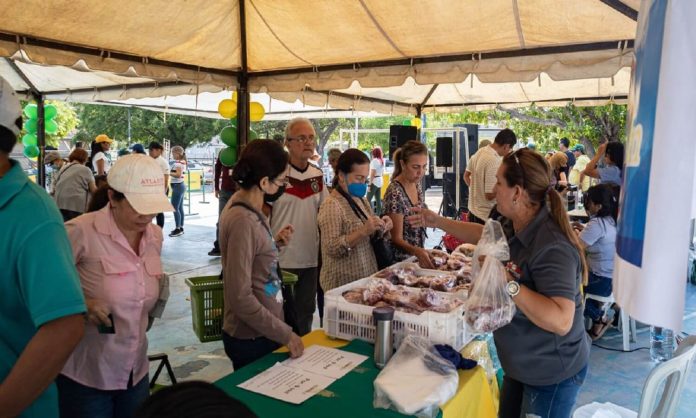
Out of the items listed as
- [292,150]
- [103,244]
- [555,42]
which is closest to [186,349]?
[292,150]

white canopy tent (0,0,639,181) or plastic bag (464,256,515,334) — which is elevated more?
white canopy tent (0,0,639,181)

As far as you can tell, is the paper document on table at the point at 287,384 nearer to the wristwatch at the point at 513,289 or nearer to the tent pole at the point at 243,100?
the wristwatch at the point at 513,289

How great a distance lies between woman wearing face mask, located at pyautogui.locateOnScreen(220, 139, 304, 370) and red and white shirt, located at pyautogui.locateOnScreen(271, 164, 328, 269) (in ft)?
3.74

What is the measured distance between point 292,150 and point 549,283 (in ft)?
7.06

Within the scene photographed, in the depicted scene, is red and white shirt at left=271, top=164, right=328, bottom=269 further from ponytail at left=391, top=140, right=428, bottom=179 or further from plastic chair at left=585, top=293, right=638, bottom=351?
plastic chair at left=585, top=293, right=638, bottom=351

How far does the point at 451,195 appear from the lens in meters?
13.7

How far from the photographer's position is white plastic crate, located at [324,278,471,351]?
2209 millimetres

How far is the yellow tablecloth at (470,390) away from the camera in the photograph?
1.92 metres

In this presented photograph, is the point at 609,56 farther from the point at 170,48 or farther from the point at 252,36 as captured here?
the point at 170,48

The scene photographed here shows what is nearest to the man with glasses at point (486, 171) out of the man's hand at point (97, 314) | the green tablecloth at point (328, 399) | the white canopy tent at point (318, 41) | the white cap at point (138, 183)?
the white canopy tent at point (318, 41)

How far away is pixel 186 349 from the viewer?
4.46 m

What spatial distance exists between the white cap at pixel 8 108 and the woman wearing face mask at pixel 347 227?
6.77 feet

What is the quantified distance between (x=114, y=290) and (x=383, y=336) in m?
1.03

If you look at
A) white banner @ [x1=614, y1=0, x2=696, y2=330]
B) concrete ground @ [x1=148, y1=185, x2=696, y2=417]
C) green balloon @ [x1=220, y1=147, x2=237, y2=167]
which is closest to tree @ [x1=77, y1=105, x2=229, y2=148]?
green balloon @ [x1=220, y1=147, x2=237, y2=167]
